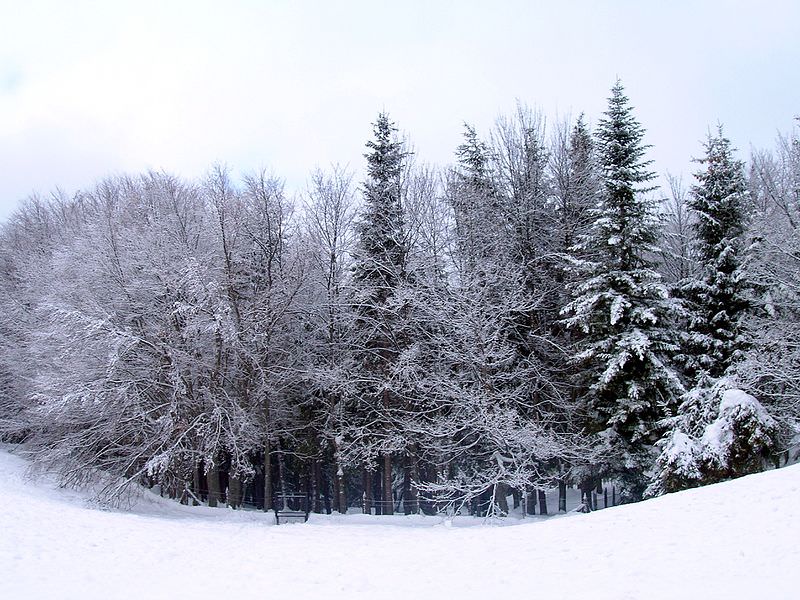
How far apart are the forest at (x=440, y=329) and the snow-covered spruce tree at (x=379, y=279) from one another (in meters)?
0.12

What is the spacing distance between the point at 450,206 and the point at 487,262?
3.65 meters

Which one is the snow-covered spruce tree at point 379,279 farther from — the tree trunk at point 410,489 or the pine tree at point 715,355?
the pine tree at point 715,355

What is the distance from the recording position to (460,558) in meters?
11.8

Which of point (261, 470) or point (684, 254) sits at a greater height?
point (684, 254)

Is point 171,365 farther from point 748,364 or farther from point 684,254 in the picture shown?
point 684,254

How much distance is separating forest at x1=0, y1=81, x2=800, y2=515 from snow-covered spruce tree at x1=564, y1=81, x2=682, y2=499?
0.28 ft

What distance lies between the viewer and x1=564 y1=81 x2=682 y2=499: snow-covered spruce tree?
18844mm

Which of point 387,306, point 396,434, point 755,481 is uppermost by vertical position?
point 387,306

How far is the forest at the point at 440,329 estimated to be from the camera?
19.2m

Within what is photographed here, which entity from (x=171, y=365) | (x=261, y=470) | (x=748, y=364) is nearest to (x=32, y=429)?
(x=171, y=365)

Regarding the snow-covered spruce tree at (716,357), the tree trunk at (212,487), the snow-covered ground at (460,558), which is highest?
the snow-covered spruce tree at (716,357)

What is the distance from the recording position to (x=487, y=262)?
22016 millimetres

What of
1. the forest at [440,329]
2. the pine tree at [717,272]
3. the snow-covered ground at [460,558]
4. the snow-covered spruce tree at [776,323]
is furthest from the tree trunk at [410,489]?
the snow-covered spruce tree at [776,323]

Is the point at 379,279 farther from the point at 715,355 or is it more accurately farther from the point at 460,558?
the point at 460,558
